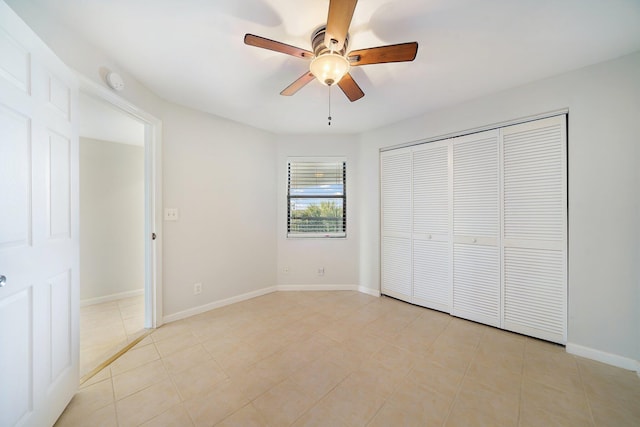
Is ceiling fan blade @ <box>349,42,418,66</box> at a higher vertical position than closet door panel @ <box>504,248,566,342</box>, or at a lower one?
higher

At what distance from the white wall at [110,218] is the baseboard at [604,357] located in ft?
16.4

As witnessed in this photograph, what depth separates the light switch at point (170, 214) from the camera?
2512 mm

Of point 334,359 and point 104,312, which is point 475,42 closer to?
point 334,359

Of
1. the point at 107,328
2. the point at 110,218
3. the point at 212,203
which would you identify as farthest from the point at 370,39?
the point at 110,218

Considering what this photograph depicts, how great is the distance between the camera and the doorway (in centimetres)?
237

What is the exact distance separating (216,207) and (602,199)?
12.1ft

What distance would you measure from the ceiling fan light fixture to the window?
84.3 inches

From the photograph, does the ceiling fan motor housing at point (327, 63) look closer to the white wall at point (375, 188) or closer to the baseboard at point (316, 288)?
the white wall at point (375, 188)

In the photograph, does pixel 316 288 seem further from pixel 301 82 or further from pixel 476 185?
pixel 301 82

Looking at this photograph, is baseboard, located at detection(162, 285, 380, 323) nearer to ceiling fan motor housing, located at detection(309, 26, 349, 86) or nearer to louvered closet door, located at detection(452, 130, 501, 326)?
louvered closet door, located at detection(452, 130, 501, 326)

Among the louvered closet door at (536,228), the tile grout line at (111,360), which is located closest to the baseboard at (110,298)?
the tile grout line at (111,360)

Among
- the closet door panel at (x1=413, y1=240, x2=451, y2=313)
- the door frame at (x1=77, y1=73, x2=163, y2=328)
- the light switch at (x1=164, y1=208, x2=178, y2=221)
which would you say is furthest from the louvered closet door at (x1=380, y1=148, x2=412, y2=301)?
the door frame at (x1=77, y1=73, x2=163, y2=328)

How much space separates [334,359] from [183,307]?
1.81m

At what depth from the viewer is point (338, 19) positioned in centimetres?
117
